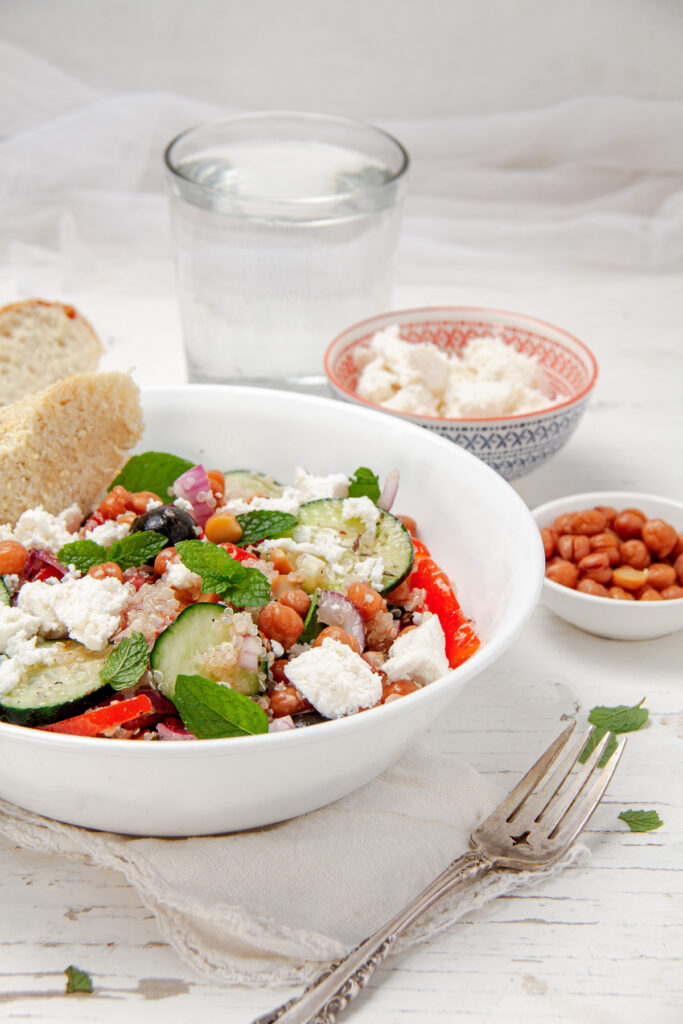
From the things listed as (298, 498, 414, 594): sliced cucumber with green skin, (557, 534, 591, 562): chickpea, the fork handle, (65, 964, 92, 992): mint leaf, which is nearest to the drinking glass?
(557, 534, 591, 562): chickpea

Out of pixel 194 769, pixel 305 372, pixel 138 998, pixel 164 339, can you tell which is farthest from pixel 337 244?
pixel 138 998

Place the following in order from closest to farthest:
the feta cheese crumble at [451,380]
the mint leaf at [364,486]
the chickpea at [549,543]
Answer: the mint leaf at [364,486] → the chickpea at [549,543] → the feta cheese crumble at [451,380]

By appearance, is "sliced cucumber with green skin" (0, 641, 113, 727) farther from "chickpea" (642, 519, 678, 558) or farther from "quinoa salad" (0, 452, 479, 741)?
"chickpea" (642, 519, 678, 558)

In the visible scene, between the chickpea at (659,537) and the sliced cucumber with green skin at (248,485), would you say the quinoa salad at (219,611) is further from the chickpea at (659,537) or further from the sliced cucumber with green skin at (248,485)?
the chickpea at (659,537)

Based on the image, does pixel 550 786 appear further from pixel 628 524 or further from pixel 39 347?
pixel 39 347

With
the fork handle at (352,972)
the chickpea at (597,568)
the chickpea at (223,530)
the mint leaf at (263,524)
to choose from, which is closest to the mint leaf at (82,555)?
the chickpea at (223,530)

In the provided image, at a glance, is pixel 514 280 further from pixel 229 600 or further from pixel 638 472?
pixel 229 600
